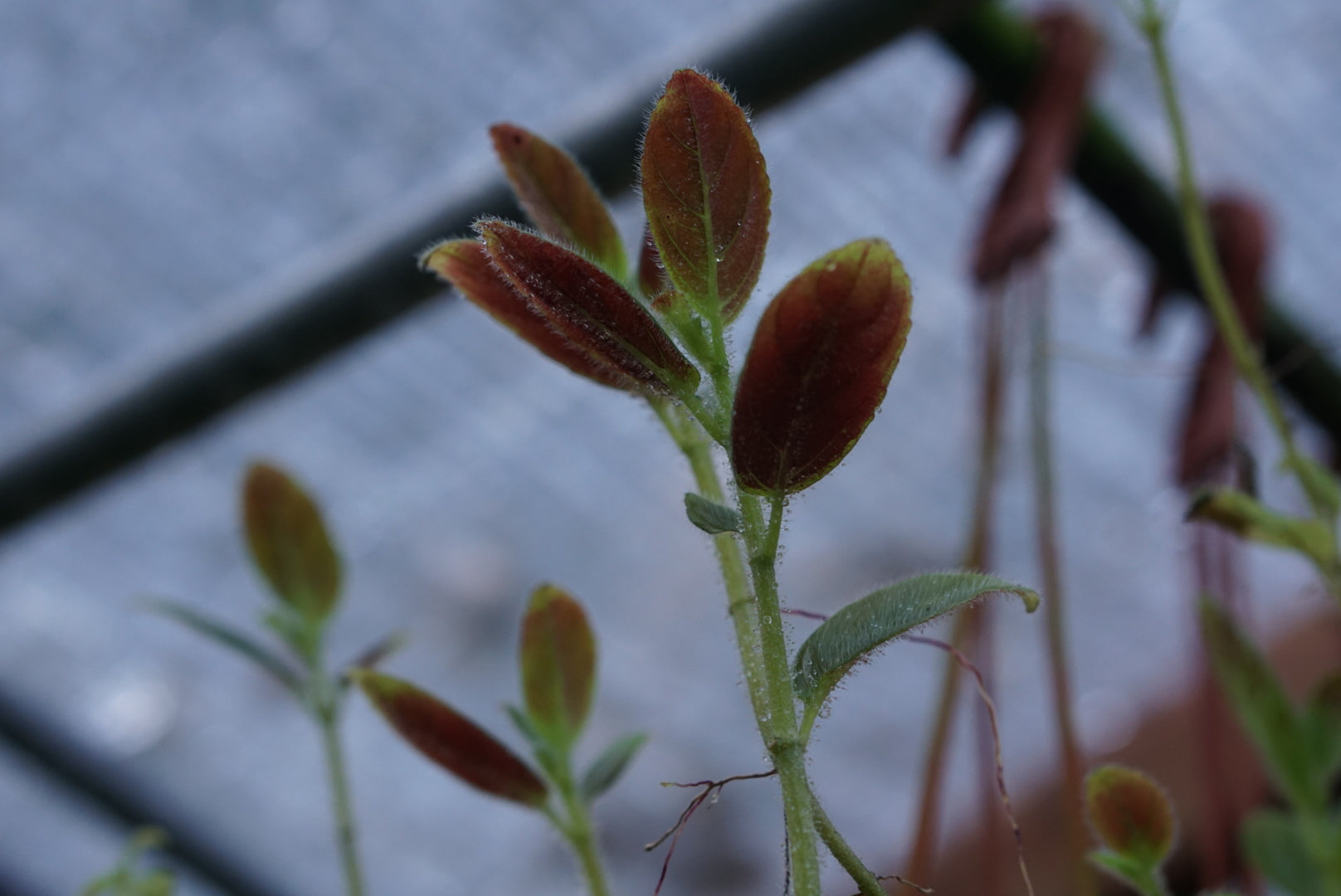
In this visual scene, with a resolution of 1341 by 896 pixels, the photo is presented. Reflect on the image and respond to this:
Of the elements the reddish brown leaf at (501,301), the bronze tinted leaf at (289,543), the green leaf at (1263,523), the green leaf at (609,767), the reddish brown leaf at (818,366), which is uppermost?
the bronze tinted leaf at (289,543)

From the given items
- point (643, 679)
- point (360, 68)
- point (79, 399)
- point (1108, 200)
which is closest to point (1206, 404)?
point (1108, 200)

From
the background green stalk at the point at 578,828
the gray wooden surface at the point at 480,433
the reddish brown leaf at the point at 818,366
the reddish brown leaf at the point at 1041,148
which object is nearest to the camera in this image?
the reddish brown leaf at the point at 818,366

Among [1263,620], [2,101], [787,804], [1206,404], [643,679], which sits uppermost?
[2,101]

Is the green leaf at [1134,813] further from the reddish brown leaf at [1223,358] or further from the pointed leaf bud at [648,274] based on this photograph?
the reddish brown leaf at [1223,358]

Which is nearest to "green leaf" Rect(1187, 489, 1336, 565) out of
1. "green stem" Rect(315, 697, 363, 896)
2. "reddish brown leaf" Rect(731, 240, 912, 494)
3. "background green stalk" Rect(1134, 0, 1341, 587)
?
"background green stalk" Rect(1134, 0, 1341, 587)

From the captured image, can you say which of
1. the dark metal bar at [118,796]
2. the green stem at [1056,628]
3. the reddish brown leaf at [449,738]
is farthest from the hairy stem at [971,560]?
the dark metal bar at [118,796]

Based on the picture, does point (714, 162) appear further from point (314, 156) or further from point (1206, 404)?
point (314, 156)

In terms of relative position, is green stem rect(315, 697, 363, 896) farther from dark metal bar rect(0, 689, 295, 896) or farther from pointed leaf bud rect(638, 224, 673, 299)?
dark metal bar rect(0, 689, 295, 896)
